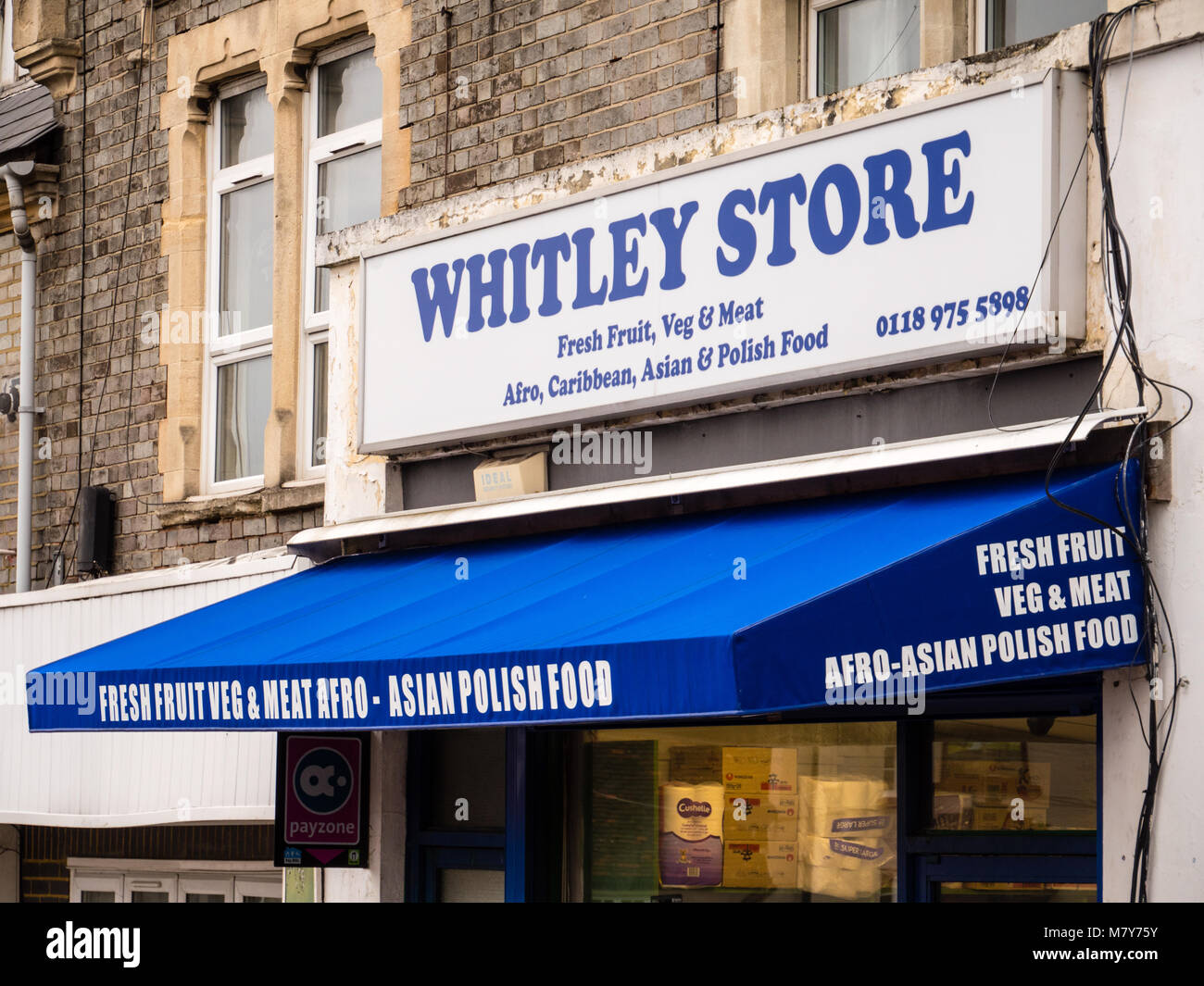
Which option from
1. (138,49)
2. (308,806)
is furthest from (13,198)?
(308,806)

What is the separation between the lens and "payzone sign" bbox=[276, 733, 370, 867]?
8.63m

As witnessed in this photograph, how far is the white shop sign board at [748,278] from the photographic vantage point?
638 centimetres

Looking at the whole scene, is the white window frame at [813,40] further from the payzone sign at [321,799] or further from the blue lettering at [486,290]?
the payzone sign at [321,799]

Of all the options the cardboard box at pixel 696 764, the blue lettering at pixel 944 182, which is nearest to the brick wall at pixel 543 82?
the blue lettering at pixel 944 182

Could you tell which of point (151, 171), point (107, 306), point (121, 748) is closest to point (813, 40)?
point (151, 171)

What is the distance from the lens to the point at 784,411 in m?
7.41

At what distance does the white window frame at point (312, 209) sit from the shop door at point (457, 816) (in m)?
2.12

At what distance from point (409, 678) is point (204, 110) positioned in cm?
596

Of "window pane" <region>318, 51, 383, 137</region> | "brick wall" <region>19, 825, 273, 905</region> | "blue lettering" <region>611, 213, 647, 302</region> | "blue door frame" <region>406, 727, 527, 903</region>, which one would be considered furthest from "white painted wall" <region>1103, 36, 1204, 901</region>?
"brick wall" <region>19, 825, 273, 905</region>

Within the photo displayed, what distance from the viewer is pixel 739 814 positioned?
25.6ft

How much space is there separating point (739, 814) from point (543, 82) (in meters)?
3.76

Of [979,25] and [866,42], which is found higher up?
[866,42]

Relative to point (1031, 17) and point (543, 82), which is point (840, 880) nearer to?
→ point (1031, 17)

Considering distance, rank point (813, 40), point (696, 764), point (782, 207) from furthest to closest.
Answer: point (813, 40), point (696, 764), point (782, 207)
